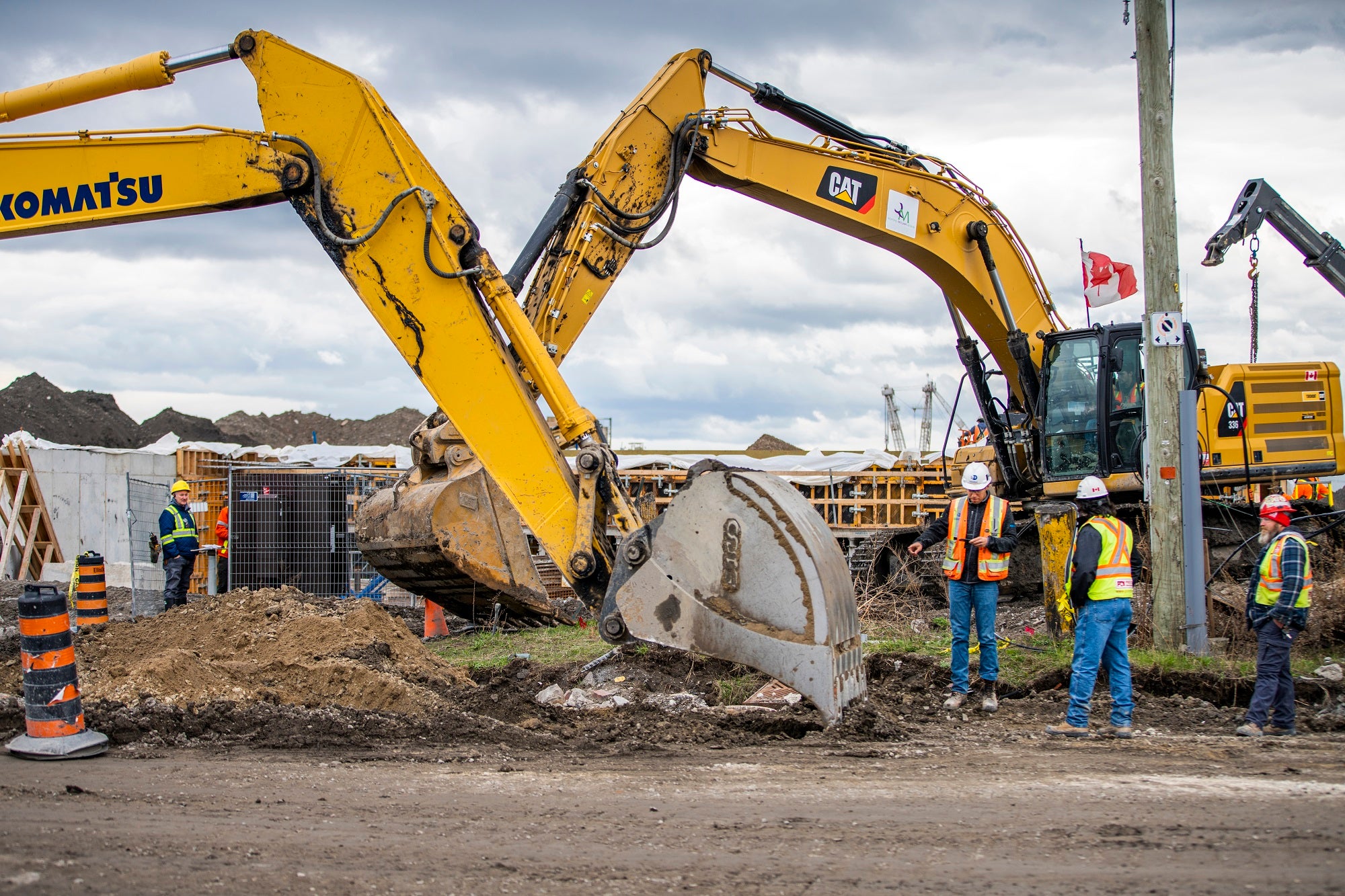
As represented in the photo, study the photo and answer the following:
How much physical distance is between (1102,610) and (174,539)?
11092 millimetres

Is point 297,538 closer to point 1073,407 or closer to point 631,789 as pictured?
point 1073,407

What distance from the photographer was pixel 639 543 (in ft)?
21.6

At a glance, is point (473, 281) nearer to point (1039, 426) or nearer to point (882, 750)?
point (882, 750)

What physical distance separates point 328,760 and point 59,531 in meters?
17.9

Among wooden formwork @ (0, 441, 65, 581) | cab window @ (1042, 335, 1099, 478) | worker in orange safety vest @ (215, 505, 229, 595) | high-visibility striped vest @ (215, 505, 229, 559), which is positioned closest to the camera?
cab window @ (1042, 335, 1099, 478)

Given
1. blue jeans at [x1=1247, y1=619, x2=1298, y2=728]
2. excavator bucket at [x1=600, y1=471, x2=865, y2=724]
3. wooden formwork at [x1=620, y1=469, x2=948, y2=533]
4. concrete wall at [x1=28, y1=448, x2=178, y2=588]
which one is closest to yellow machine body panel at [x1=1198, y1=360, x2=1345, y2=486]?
blue jeans at [x1=1247, y1=619, x2=1298, y2=728]

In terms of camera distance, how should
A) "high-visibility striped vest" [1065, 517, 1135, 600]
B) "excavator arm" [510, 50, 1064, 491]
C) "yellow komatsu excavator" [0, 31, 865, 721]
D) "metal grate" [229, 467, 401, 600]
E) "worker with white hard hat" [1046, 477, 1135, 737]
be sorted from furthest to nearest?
"metal grate" [229, 467, 401, 600], "excavator arm" [510, 50, 1064, 491], "high-visibility striped vest" [1065, 517, 1135, 600], "worker with white hard hat" [1046, 477, 1135, 737], "yellow komatsu excavator" [0, 31, 865, 721]

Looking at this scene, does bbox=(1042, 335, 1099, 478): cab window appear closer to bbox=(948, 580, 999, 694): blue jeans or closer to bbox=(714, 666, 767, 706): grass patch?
bbox=(948, 580, 999, 694): blue jeans

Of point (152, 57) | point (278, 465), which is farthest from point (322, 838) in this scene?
point (278, 465)

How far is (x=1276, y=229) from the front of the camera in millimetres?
12398

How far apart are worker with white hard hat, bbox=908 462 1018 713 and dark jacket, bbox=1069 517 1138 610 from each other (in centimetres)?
64

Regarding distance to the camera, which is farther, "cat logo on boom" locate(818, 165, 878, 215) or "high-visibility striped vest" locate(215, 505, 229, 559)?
"high-visibility striped vest" locate(215, 505, 229, 559)

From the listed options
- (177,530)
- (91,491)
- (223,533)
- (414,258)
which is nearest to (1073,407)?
(414,258)

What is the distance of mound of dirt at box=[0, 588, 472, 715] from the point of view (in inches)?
280
